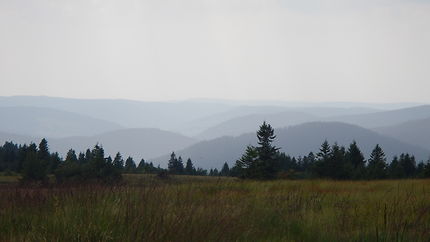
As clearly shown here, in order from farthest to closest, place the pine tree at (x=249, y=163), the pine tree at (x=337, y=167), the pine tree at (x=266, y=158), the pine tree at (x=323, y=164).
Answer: the pine tree at (x=249, y=163) → the pine tree at (x=266, y=158) → the pine tree at (x=323, y=164) → the pine tree at (x=337, y=167)

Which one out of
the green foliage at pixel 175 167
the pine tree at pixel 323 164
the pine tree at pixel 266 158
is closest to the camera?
the pine tree at pixel 323 164

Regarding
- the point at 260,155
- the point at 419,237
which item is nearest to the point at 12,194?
the point at 419,237

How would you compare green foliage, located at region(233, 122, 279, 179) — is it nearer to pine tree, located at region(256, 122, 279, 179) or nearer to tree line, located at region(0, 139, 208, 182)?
pine tree, located at region(256, 122, 279, 179)

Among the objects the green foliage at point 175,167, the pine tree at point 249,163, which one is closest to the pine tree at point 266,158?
the pine tree at point 249,163

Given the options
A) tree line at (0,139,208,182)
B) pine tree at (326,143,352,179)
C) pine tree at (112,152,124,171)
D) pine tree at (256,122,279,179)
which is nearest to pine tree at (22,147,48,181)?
tree line at (0,139,208,182)

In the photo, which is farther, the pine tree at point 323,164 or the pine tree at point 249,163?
the pine tree at point 249,163

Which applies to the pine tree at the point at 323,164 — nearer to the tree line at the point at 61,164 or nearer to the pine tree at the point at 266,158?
the pine tree at the point at 266,158

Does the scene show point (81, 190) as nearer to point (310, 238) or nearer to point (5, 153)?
point (310, 238)

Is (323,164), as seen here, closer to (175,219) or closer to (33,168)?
(33,168)

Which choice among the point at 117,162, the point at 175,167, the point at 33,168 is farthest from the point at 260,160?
the point at 175,167

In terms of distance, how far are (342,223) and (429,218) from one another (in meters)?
1.71

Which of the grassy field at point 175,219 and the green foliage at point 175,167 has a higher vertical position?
the grassy field at point 175,219

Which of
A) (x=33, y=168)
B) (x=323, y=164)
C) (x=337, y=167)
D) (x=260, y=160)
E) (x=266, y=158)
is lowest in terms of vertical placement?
(x=33, y=168)

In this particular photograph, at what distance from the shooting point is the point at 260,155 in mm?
57406
